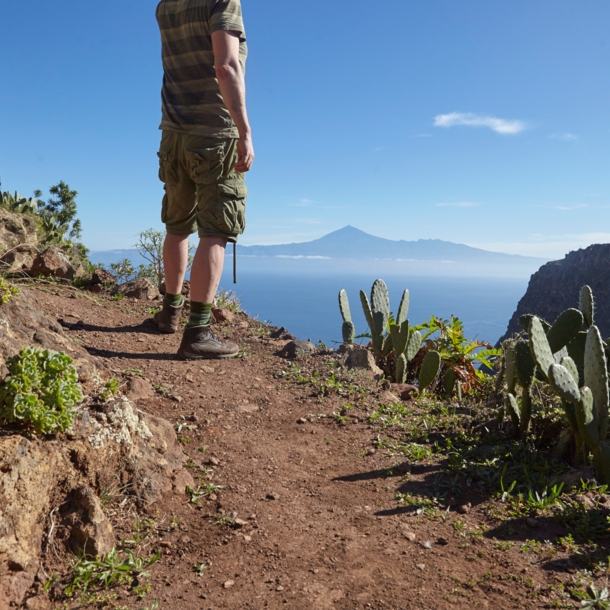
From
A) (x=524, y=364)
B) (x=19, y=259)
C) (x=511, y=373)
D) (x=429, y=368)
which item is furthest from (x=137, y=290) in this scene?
(x=524, y=364)

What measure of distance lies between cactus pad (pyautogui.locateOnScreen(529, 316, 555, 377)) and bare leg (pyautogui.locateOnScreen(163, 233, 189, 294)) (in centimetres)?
266

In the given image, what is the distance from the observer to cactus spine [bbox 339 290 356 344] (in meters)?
5.59

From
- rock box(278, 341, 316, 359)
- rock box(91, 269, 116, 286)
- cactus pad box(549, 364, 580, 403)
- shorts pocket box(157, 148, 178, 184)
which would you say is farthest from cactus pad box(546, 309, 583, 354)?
rock box(91, 269, 116, 286)

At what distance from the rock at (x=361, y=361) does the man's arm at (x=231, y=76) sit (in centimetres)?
194

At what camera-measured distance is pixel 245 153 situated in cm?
351

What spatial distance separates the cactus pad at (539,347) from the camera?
8.97 ft

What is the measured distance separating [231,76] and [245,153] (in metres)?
0.48

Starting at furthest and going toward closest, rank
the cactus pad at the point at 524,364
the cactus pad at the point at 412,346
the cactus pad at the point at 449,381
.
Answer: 1. the cactus pad at the point at 412,346
2. the cactus pad at the point at 449,381
3. the cactus pad at the point at 524,364

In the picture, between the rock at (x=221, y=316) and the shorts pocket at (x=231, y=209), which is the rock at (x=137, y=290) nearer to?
the rock at (x=221, y=316)

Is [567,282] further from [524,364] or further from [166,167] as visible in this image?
[166,167]

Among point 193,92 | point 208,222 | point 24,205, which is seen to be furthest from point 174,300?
point 24,205

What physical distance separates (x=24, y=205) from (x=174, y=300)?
5432mm

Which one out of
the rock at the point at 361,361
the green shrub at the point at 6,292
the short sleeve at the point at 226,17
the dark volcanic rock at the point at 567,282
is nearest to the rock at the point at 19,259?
the green shrub at the point at 6,292

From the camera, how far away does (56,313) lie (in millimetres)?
4535
